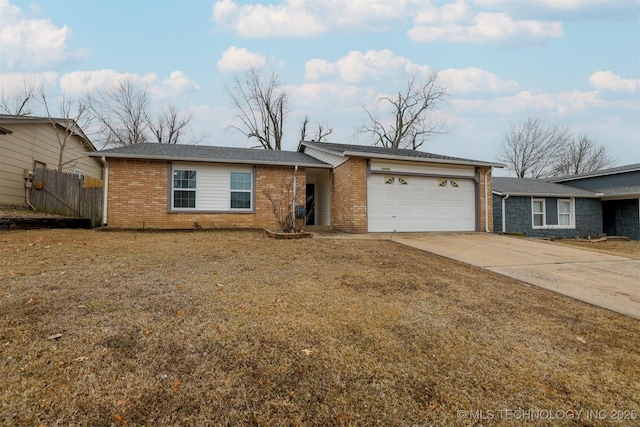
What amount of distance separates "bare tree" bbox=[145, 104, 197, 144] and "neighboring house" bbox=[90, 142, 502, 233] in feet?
56.2

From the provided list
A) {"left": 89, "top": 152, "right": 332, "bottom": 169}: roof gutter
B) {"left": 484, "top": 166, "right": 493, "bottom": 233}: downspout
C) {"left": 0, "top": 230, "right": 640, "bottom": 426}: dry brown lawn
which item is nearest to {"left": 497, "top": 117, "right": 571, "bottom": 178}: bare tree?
{"left": 484, "top": 166, "right": 493, "bottom": 233}: downspout

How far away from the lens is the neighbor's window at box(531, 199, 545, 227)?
50.7 ft

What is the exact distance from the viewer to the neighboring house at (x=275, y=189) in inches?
412

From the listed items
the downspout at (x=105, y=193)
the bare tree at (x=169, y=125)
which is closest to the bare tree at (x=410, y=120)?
the bare tree at (x=169, y=125)

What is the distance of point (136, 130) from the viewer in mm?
25750

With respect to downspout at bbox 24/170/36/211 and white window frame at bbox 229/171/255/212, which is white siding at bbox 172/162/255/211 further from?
downspout at bbox 24/170/36/211

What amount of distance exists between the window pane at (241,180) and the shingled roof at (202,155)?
1.71 feet

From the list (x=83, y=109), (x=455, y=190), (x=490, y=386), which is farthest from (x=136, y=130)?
(x=490, y=386)

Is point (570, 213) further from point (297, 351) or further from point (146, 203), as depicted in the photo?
point (146, 203)

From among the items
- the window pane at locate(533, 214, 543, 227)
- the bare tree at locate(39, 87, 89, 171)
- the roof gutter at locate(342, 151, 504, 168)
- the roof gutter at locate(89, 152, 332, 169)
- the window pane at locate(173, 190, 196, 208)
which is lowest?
the window pane at locate(533, 214, 543, 227)

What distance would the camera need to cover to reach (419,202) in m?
11.4

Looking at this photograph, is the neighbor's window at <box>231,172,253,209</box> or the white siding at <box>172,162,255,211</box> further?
the neighbor's window at <box>231,172,253,209</box>

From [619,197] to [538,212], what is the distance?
4.73 meters

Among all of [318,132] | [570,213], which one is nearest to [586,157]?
[570,213]
